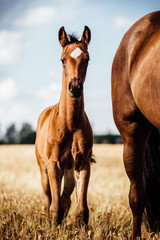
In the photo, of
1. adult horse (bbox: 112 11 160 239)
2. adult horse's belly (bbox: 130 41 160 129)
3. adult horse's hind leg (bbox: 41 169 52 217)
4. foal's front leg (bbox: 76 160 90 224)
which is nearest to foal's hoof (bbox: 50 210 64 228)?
foal's front leg (bbox: 76 160 90 224)

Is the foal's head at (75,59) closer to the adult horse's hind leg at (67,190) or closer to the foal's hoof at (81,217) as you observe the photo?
the foal's hoof at (81,217)

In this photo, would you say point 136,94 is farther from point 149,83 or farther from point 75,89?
point 75,89

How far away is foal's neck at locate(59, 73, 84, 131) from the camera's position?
358cm

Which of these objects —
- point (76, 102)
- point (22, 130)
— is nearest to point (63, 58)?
point (76, 102)

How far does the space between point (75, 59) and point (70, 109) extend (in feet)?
2.10

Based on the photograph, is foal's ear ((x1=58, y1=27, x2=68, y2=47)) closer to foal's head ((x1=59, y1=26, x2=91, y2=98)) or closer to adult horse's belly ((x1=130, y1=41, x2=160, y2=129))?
foal's head ((x1=59, y1=26, x2=91, y2=98))

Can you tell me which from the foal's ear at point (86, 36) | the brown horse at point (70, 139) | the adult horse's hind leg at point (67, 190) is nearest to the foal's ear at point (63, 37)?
the brown horse at point (70, 139)

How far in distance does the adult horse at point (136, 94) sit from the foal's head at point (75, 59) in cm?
47

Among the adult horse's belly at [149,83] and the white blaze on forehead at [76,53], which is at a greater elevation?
the white blaze on forehead at [76,53]

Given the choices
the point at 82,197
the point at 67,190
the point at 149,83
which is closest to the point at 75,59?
the point at 149,83

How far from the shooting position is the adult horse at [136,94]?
2.33 meters

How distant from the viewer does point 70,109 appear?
3590mm

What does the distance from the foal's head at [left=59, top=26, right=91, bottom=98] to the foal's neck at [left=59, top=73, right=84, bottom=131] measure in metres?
0.28

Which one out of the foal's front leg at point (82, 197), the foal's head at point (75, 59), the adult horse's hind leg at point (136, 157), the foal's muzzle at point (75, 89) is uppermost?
the foal's head at point (75, 59)
